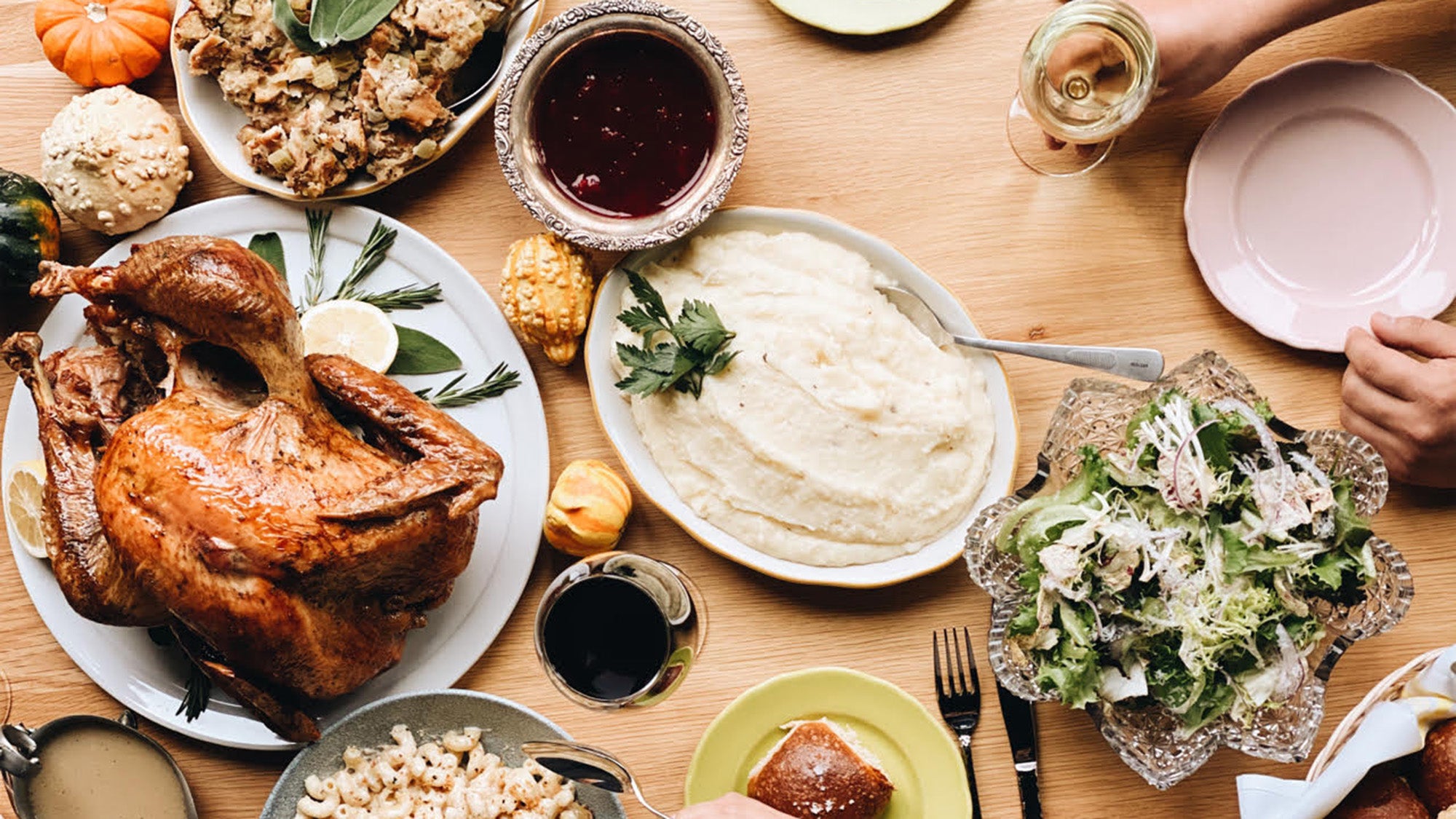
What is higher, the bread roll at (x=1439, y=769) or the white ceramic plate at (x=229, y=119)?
the white ceramic plate at (x=229, y=119)

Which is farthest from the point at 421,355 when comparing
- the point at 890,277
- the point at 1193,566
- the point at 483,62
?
the point at 1193,566

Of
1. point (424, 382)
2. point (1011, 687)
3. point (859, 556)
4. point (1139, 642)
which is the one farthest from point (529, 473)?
point (1139, 642)

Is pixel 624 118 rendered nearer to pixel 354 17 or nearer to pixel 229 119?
pixel 354 17

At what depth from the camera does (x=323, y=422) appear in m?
2.18

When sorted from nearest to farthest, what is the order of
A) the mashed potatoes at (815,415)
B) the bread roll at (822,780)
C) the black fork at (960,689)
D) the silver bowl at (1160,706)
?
the silver bowl at (1160,706)
the bread roll at (822,780)
the mashed potatoes at (815,415)
the black fork at (960,689)

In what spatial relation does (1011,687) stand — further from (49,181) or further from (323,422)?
(49,181)

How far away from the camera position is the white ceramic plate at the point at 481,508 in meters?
2.44

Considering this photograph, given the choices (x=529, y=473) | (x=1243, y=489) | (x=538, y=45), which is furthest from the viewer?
(x=529, y=473)

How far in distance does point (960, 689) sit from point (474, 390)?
126cm

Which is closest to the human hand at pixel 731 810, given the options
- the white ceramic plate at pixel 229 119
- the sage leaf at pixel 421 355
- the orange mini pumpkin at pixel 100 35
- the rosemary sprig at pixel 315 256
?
the sage leaf at pixel 421 355

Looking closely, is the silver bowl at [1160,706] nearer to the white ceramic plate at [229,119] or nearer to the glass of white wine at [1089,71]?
the glass of white wine at [1089,71]

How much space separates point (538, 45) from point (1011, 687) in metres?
1.62

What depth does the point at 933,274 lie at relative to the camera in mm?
2502

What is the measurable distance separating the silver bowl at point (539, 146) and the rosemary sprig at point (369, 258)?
0.34m
